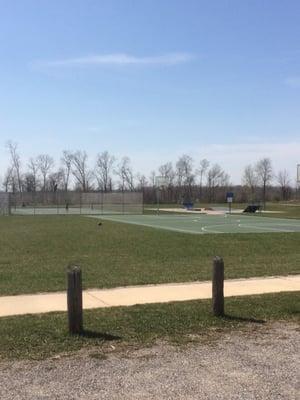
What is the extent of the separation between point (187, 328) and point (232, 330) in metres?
0.57

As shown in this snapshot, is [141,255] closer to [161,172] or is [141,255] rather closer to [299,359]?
[299,359]

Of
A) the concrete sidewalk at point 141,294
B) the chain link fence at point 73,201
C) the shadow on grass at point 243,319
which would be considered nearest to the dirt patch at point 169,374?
the shadow on grass at point 243,319

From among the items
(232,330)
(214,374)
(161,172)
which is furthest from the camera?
(161,172)

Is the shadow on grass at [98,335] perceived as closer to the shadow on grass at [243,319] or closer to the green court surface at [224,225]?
the shadow on grass at [243,319]

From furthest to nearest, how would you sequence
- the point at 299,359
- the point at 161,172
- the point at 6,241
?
the point at 161,172 → the point at 6,241 → the point at 299,359

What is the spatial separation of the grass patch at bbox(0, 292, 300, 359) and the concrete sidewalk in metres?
0.55

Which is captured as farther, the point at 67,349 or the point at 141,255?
the point at 141,255

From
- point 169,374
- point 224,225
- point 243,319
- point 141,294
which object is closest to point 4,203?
point 224,225

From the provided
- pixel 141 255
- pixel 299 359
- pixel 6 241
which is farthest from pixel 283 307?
pixel 6 241

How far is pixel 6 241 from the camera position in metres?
21.9

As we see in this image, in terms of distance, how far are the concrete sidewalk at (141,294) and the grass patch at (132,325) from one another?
0.55 metres

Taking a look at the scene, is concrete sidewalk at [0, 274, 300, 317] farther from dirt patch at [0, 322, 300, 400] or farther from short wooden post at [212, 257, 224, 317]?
dirt patch at [0, 322, 300, 400]

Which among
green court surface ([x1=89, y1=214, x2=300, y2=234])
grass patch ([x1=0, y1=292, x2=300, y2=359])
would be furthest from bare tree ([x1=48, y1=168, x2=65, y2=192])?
grass patch ([x1=0, y1=292, x2=300, y2=359])

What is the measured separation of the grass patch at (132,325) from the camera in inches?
257
